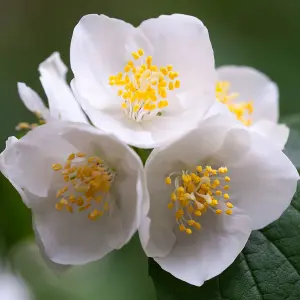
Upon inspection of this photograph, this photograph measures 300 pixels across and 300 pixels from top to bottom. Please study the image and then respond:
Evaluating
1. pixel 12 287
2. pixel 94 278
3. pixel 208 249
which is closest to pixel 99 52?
pixel 208 249

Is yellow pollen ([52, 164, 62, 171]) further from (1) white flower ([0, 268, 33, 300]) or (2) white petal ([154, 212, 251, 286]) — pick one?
(1) white flower ([0, 268, 33, 300])

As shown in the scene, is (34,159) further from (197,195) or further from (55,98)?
(197,195)

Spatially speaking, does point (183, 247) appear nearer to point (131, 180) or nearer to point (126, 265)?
point (131, 180)

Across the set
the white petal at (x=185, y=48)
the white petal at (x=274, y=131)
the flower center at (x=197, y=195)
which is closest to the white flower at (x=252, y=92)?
the white petal at (x=274, y=131)

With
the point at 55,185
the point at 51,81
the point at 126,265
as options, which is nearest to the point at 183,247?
the point at 55,185

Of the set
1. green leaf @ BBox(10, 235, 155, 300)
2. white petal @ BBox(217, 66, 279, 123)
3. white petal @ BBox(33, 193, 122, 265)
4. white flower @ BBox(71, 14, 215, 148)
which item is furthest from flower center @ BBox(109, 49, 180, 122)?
green leaf @ BBox(10, 235, 155, 300)

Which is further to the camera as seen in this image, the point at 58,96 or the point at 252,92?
the point at 252,92

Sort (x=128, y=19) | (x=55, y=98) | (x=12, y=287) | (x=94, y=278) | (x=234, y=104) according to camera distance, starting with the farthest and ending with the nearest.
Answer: (x=128, y=19) → (x=94, y=278) → (x=12, y=287) → (x=234, y=104) → (x=55, y=98)
